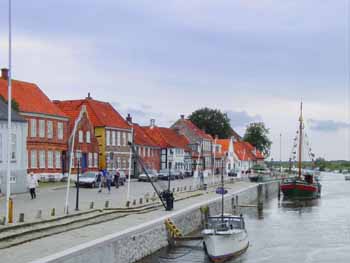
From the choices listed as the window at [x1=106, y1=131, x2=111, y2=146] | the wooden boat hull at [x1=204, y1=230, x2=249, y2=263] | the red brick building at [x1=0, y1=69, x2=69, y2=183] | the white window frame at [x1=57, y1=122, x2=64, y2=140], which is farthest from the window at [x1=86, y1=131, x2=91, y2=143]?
the wooden boat hull at [x1=204, y1=230, x2=249, y2=263]

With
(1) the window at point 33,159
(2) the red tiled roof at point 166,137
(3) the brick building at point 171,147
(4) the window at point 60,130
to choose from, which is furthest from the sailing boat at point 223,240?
(2) the red tiled roof at point 166,137

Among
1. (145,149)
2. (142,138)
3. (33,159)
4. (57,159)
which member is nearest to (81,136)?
(57,159)

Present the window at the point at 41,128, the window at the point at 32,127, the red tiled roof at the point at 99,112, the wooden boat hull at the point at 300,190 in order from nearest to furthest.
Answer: the window at the point at 32,127
the window at the point at 41,128
the red tiled roof at the point at 99,112
the wooden boat hull at the point at 300,190

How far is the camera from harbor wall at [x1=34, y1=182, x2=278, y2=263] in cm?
1788

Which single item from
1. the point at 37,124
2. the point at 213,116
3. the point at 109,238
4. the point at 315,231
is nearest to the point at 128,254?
the point at 109,238

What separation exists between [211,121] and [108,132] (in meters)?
57.1

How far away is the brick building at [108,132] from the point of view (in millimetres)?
70188

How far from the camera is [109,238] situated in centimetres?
2055

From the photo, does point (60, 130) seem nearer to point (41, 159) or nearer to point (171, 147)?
point (41, 159)

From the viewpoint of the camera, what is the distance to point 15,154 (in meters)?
41.3

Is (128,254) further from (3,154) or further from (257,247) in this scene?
(3,154)

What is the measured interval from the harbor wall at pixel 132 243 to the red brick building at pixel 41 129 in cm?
2311

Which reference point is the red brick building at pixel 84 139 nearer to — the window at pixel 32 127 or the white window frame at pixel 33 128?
the white window frame at pixel 33 128

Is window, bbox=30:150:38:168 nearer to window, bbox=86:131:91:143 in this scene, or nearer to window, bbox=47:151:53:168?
window, bbox=47:151:53:168
